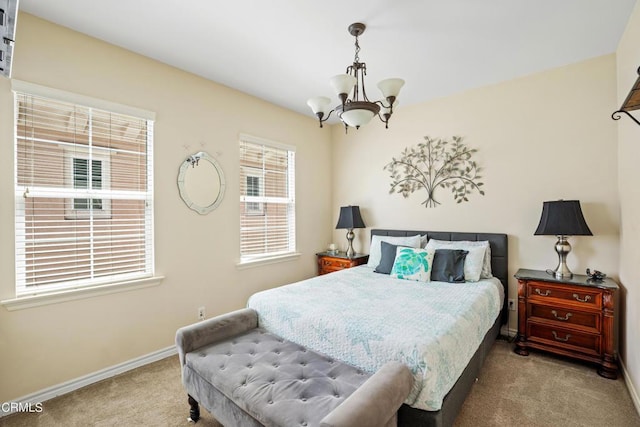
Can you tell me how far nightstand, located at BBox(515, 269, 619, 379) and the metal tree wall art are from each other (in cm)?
113

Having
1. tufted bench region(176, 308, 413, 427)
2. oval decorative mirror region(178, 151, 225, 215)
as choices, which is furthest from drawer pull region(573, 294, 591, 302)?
oval decorative mirror region(178, 151, 225, 215)

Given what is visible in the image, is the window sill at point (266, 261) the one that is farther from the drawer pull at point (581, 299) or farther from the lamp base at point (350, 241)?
the drawer pull at point (581, 299)

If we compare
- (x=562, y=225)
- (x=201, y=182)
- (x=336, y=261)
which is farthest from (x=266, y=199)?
(x=562, y=225)

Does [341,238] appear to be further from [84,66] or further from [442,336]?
[84,66]

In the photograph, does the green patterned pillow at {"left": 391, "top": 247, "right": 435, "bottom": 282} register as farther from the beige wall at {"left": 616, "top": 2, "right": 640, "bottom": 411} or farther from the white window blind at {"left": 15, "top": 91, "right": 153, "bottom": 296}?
the white window blind at {"left": 15, "top": 91, "right": 153, "bottom": 296}

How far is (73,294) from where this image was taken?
2.25 meters

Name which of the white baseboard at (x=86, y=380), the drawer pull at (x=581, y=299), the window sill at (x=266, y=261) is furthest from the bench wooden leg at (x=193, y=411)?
the drawer pull at (x=581, y=299)

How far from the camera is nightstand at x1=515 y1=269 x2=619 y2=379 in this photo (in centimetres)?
235

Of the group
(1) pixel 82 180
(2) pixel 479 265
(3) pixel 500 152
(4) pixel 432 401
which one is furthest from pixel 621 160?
(1) pixel 82 180

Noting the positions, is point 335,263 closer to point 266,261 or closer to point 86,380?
point 266,261

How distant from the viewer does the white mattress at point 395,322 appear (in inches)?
61.3

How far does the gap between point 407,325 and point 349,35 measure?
86.1 inches

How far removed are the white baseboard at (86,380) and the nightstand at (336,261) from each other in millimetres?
2140

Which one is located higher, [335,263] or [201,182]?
[201,182]
